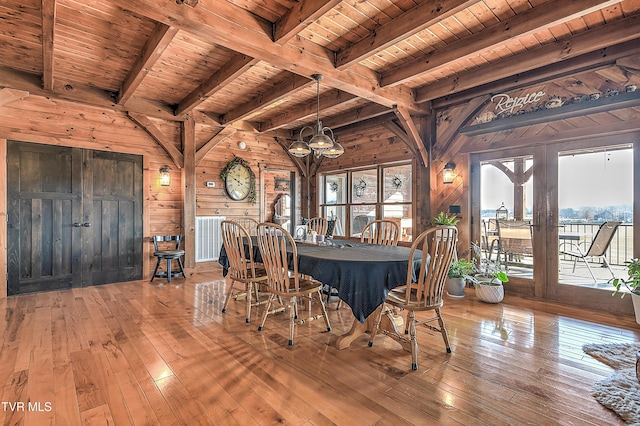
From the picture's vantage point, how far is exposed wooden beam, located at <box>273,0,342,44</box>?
241 centimetres

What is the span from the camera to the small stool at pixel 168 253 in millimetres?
4969

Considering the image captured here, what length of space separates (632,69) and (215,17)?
13.6ft

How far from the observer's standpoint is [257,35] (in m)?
2.86

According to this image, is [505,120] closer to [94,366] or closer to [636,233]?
[636,233]

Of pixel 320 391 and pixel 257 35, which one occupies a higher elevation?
pixel 257 35

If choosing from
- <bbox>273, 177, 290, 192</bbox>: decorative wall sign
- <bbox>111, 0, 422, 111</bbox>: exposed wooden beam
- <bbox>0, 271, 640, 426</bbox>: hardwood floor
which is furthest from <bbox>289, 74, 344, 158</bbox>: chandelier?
<bbox>273, 177, 290, 192</bbox>: decorative wall sign

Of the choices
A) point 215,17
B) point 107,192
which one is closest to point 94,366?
point 215,17

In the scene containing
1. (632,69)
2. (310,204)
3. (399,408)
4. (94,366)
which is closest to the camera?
(399,408)

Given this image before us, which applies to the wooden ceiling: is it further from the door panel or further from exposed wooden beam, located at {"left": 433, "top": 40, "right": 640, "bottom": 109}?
the door panel

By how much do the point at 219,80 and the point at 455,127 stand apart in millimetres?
3378

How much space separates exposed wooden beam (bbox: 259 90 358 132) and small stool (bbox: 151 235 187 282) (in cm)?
268

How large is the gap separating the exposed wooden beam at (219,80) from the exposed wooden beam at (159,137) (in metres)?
0.47

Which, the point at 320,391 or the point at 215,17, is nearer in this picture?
the point at 320,391

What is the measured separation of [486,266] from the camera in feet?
14.2
